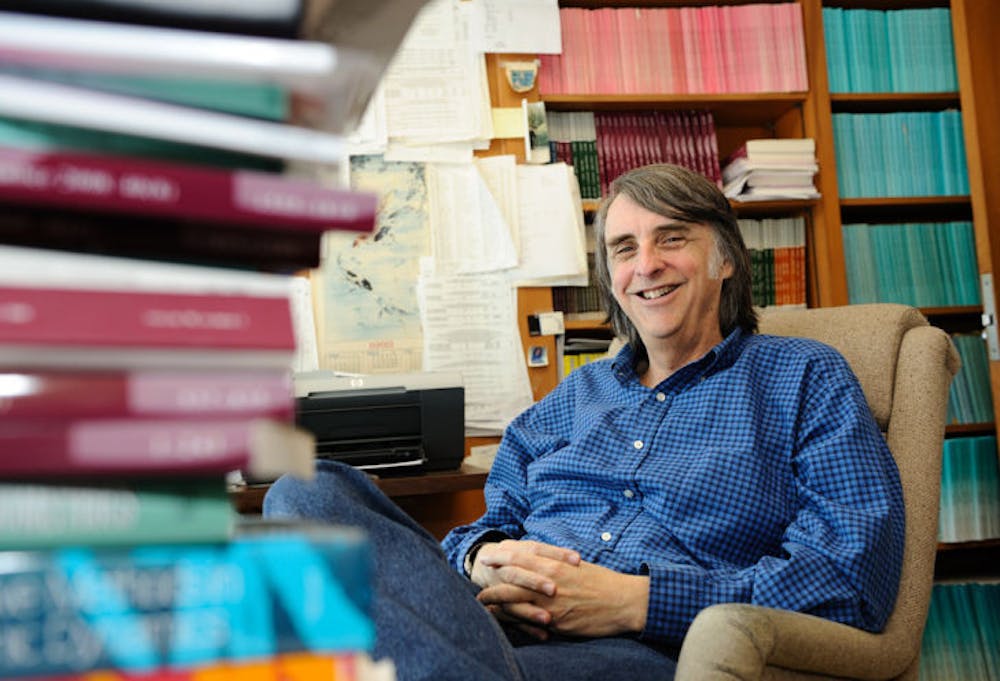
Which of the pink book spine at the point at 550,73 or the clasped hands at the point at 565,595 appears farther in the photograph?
the pink book spine at the point at 550,73

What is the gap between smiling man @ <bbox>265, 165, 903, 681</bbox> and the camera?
1027 mm

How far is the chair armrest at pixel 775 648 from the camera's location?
106 centimetres

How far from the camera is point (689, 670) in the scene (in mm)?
1071

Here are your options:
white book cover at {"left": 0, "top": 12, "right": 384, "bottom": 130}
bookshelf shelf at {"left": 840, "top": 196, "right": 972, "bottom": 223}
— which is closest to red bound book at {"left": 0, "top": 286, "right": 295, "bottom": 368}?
white book cover at {"left": 0, "top": 12, "right": 384, "bottom": 130}

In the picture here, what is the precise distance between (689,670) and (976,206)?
6.97 feet

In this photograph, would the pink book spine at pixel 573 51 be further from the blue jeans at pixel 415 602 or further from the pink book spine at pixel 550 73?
the blue jeans at pixel 415 602

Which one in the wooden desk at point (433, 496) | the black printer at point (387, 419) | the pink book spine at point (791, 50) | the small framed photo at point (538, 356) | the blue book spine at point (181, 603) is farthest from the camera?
the pink book spine at point (791, 50)

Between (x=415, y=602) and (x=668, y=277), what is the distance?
984 millimetres

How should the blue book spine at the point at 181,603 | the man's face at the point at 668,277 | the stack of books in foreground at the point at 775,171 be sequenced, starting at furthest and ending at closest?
1. the stack of books in foreground at the point at 775,171
2. the man's face at the point at 668,277
3. the blue book spine at the point at 181,603

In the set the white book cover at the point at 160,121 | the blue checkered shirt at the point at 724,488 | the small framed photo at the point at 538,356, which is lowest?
the blue checkered shirt at the point at 724,488

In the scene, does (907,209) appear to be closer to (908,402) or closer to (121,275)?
(908,402)

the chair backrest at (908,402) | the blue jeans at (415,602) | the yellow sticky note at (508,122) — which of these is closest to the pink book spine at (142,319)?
the blue jeans at (415,602)

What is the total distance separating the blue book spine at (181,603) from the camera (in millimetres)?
381

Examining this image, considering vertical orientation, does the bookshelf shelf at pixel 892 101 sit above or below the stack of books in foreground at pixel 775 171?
above
